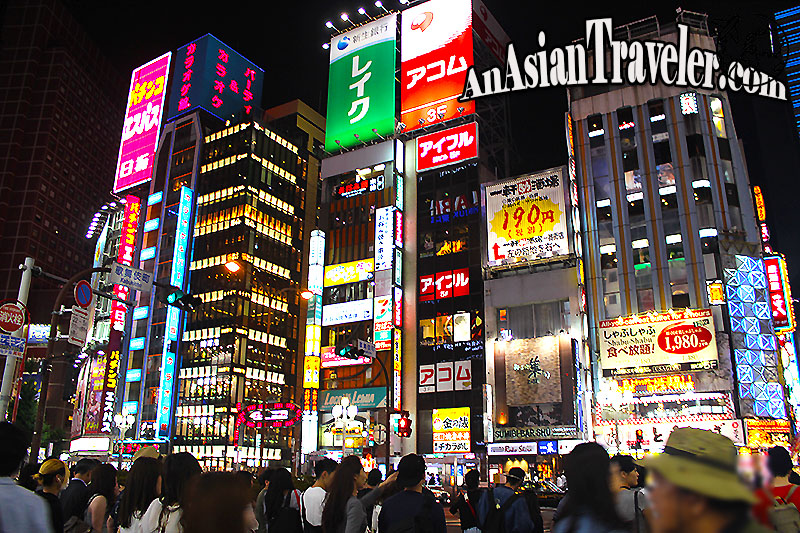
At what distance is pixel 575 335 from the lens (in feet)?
149

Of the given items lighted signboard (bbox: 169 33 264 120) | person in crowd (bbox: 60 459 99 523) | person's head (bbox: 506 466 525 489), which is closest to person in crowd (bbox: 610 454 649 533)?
person's head (bbox: 506 466 525 489)

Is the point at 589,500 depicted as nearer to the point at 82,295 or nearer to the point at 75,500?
the point at 75,500

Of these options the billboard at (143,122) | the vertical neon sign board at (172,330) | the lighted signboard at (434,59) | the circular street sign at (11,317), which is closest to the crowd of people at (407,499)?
the circular street sign at (11,317)

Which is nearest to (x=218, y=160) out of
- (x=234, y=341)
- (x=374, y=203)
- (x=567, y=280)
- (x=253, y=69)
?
(x=253, y=69)

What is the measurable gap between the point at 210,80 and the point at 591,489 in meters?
98.1

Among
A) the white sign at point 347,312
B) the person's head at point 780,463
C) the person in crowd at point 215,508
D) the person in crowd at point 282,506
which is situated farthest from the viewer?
the white sign at point 347,312

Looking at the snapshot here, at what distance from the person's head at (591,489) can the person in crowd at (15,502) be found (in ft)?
10.0

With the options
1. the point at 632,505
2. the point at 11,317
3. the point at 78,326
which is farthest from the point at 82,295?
the point at 632,505

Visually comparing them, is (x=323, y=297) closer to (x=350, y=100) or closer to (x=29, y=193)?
(x=350, y=100)

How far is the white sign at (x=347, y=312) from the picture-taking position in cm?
5475

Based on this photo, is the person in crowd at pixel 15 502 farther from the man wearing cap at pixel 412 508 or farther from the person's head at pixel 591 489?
the person's head at pixel 591 489

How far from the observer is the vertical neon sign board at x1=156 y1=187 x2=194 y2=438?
77812mm

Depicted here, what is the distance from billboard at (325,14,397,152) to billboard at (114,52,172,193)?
36.0m

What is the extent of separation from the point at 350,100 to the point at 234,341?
122 feet
